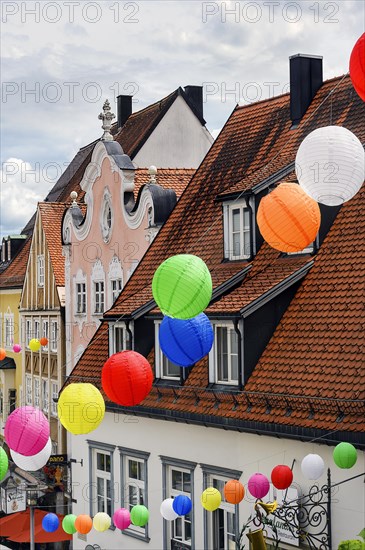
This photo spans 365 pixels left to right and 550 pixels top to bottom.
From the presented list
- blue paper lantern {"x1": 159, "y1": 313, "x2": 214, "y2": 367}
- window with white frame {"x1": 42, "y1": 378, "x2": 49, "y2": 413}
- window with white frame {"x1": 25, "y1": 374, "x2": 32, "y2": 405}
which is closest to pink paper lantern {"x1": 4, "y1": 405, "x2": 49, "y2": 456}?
blue paper lantern {"x1": 159, "y1": 313, "x2": 214, "y2": 367}

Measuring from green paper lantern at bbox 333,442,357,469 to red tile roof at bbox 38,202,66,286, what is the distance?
21500 mm

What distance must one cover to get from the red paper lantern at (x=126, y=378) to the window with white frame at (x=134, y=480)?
5.33m

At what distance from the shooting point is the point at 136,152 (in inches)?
1291

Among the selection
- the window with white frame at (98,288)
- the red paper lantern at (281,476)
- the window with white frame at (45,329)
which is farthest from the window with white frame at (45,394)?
the red paper lantern at (281,476)

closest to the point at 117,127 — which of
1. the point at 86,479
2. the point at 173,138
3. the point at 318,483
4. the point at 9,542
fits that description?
the point at 173,138

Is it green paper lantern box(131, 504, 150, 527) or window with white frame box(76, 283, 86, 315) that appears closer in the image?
green paper lantern box(131, 504, 150, 527)

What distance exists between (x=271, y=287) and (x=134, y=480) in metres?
5.25

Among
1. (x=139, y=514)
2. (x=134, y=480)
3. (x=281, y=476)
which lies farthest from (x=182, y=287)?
(x=134, y=480)

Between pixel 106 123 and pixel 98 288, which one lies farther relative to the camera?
pixel 98 288

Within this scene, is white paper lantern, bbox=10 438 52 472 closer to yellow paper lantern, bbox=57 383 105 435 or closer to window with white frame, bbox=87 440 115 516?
yellow paper lantern, bbox=57 383 105 435

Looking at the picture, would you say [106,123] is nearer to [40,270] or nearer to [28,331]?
[40,270]

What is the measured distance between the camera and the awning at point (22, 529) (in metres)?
30.6

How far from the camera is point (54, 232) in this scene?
1447 inches

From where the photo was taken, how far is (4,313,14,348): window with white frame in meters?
43.3
